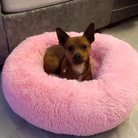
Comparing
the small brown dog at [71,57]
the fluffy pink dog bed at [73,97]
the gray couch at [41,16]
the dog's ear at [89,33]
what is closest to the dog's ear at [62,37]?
the small brown dog at [71,57]

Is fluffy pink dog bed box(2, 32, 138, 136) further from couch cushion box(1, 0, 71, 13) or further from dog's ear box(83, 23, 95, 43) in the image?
couch cushion box(1, 0, 71, 13)

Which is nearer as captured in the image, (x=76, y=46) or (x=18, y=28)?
(x=76, y=46)

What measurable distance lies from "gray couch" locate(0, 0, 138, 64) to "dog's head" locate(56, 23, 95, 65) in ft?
1.45

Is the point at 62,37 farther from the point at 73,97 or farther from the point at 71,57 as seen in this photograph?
the point at 73,97

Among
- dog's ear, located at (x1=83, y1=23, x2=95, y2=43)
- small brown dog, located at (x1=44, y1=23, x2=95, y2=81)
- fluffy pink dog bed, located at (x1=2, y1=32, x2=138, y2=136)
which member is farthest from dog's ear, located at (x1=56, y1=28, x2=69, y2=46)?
fluffy pink dog bed, located at (x1=2, y1=32, x2=138, y2=136)

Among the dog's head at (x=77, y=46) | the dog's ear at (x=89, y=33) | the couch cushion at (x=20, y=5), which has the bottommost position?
the dog's head at (x=77, y=46)

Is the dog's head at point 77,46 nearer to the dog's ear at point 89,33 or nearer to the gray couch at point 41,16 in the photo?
the dog's ear at point 89,33

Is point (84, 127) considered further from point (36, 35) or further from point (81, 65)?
point (36, 35)

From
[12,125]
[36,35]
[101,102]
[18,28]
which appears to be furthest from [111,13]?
[12,125]

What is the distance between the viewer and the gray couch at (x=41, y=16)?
61.9 inches

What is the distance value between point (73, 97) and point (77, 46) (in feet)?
1.32

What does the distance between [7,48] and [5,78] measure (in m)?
0.44

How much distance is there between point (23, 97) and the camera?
3.89ft

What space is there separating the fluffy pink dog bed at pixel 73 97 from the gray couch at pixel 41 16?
30 centimetres
